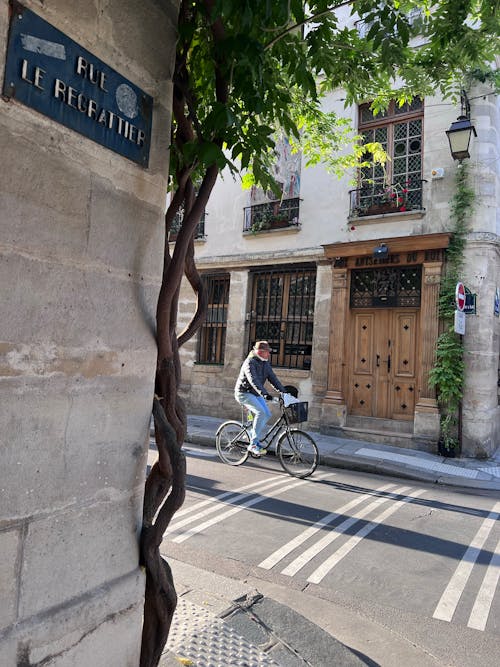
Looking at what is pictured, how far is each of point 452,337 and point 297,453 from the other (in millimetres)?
4397

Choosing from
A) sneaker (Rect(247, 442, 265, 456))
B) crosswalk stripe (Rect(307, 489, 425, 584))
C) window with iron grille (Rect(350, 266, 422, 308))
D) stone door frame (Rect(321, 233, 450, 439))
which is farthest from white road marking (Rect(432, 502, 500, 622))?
window with iron grille (Rect(350, 266, 422, 308))

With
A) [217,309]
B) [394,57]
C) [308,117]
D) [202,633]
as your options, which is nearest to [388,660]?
[202,633]

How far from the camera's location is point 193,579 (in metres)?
3.43

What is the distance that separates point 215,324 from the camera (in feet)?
44.4

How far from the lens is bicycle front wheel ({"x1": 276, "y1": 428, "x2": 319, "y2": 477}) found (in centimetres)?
740

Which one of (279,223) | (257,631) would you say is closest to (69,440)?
(257,631)

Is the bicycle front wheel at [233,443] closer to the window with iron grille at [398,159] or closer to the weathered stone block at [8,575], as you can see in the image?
the window with iron grille at [398,159]

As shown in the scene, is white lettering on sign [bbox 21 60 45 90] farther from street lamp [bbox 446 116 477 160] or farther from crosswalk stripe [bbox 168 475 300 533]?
street lamp [bbox 446 116 477 160]

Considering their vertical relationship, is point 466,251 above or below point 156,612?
above

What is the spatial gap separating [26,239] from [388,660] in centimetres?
300

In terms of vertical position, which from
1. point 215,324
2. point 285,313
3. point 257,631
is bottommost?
point 257,631

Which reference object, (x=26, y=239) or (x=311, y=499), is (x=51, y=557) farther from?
(x=311, y=499)

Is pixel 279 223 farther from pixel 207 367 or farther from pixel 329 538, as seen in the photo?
pixel 329 538

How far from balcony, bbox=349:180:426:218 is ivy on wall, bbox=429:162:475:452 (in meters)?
0.80
